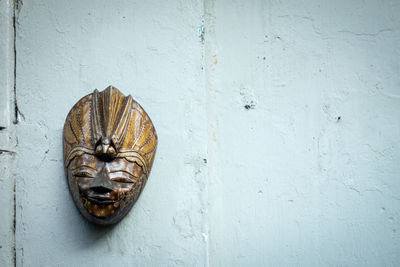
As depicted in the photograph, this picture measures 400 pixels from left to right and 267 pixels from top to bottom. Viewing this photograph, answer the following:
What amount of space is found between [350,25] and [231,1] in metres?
0.54

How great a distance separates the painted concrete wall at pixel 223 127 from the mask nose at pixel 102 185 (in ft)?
0.68

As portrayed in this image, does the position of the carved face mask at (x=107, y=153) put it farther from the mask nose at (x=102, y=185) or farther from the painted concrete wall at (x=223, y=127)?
the painted concrete wall at (x=223, y=127)

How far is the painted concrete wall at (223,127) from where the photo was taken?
3.67 feet

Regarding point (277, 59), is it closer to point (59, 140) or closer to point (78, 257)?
point (59, 140)

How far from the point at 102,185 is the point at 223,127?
1.81 feet

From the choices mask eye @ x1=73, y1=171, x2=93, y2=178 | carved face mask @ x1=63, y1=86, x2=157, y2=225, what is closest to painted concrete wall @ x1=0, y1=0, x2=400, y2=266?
carved face mask @ x1=63, y1=86, x2=157, y2=225

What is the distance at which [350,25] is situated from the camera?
1.26m

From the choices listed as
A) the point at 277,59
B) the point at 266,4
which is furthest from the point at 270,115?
the point at 266,4

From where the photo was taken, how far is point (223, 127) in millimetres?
1233

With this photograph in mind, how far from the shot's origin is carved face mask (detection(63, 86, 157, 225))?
96 centimetres

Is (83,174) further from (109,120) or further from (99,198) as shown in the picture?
(109,120)

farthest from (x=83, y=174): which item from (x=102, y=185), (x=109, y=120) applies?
(x=109, y=120)

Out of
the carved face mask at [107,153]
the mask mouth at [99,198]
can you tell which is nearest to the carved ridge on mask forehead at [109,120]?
the carved face mask at [107,153]

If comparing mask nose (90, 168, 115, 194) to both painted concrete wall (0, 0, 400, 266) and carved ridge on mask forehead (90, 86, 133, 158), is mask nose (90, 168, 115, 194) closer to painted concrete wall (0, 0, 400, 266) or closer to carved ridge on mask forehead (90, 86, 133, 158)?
carved ridge on mask forehead (90, 86, 133, 158)
